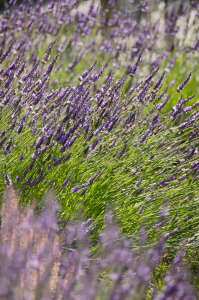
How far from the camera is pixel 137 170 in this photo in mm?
2361

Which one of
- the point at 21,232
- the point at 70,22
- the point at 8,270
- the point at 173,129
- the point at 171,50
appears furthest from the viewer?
the point at 171,50

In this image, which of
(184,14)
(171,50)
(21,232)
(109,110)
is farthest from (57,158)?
(184,14)

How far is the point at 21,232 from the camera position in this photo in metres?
1.24

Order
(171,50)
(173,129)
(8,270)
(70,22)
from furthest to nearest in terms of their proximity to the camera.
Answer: (171,50), (70,22), (173,129), (8,270)

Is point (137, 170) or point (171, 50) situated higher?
point (171, 50)

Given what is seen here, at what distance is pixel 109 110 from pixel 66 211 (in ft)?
2.67

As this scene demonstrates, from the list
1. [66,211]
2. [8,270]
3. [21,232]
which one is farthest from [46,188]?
[8,270]

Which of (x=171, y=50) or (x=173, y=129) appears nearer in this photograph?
(x=173, y=129)

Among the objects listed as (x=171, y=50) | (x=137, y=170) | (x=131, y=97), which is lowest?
(x=137, y=170)

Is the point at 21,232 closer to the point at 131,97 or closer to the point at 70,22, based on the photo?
the point at 131,97

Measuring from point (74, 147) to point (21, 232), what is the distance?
122 cm

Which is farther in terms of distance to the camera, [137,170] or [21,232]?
[137,170]

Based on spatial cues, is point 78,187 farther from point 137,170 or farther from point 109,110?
point 109,110

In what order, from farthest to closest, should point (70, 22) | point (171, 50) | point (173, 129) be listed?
point (171, 50), point (70, 22), point (173, 129)
